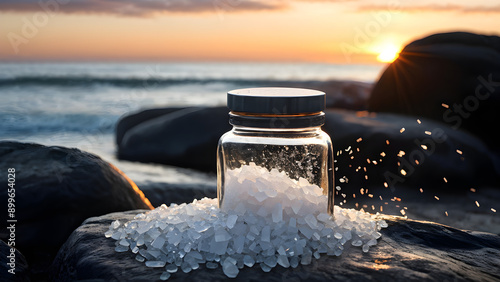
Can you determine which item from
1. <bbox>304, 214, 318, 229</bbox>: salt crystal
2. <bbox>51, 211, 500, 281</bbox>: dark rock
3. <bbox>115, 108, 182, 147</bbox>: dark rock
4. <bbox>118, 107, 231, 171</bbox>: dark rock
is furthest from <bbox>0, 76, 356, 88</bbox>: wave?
<bbox>304, 214, 318, 229</bbox>: salt crystal

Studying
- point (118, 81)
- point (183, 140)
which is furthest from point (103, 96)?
point (183, 140)

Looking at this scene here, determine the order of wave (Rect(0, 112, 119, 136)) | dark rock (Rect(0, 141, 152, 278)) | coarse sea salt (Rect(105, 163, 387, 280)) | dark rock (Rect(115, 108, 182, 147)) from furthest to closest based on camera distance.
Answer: wave (Rect(0, 112, 119, 136)), dark rock (Rect(115, 108, 182, 147)), dark rock (Rect(0, 141, 152, 278)), coarse sea salt (Rect(105, 163, 387, 280))

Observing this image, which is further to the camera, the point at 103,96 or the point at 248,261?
the point at 103,96

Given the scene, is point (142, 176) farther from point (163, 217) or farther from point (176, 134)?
point (163, 217)

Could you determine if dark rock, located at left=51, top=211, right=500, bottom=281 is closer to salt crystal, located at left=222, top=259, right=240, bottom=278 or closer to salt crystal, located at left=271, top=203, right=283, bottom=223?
salt crystal, located at left=222, top=259, right=240, bottom=278

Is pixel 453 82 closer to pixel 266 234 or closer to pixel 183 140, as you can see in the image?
pixel 183 140

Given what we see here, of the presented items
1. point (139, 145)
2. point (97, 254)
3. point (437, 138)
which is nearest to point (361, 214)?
point (97, 254)
